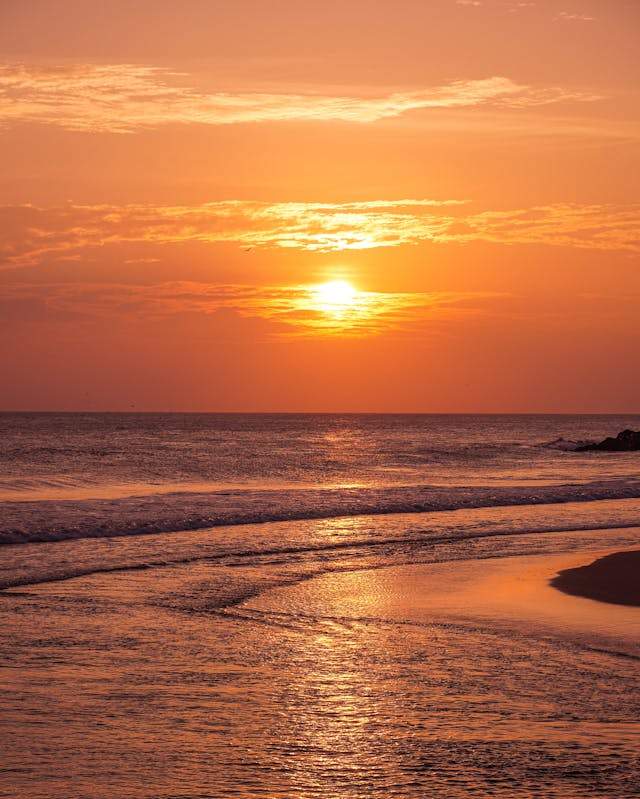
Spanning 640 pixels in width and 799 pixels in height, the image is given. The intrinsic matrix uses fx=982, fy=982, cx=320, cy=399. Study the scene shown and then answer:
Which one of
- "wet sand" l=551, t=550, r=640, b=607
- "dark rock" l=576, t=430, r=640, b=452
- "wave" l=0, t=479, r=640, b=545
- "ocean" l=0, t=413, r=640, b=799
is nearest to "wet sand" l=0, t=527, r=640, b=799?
"ocean" l=0, t=413, r=640, b=799

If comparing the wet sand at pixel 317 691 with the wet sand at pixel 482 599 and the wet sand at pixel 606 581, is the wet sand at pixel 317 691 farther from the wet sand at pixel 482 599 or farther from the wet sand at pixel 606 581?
the wet sand at pixel 606 581

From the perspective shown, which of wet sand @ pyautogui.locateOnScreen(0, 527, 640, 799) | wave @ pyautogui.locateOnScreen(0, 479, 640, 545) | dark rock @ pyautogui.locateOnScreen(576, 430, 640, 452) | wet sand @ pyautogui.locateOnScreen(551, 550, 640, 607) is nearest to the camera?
wet sand @ pyautogui.locateOnScreen(0, 527, 640, 799)

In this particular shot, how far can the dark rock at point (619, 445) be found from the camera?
97.0 m

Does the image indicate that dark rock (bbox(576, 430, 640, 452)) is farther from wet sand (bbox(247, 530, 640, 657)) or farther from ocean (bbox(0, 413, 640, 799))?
wet sand (bbox(247, 530, 640, 657))

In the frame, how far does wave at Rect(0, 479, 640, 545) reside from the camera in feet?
81.2

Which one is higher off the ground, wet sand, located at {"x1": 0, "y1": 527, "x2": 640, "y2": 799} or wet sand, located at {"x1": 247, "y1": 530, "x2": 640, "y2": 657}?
wet sand, located at {"x1": 0, "y1": 527, "x2": 640, "y2": 799}

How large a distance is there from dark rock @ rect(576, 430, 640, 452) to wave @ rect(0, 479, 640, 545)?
53857 millimetres

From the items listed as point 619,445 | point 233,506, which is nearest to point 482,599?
point 233,506

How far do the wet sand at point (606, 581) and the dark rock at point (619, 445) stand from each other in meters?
80.3

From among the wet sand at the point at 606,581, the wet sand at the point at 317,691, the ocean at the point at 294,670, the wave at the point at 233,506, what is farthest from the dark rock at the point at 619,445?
the wet sand at the point at 317,691

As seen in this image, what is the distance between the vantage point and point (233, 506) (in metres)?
31.8

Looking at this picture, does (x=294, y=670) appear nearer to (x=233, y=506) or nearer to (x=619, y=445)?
(x=233, y=506)

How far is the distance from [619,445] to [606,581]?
278 ft

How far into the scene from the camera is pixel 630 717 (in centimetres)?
839
